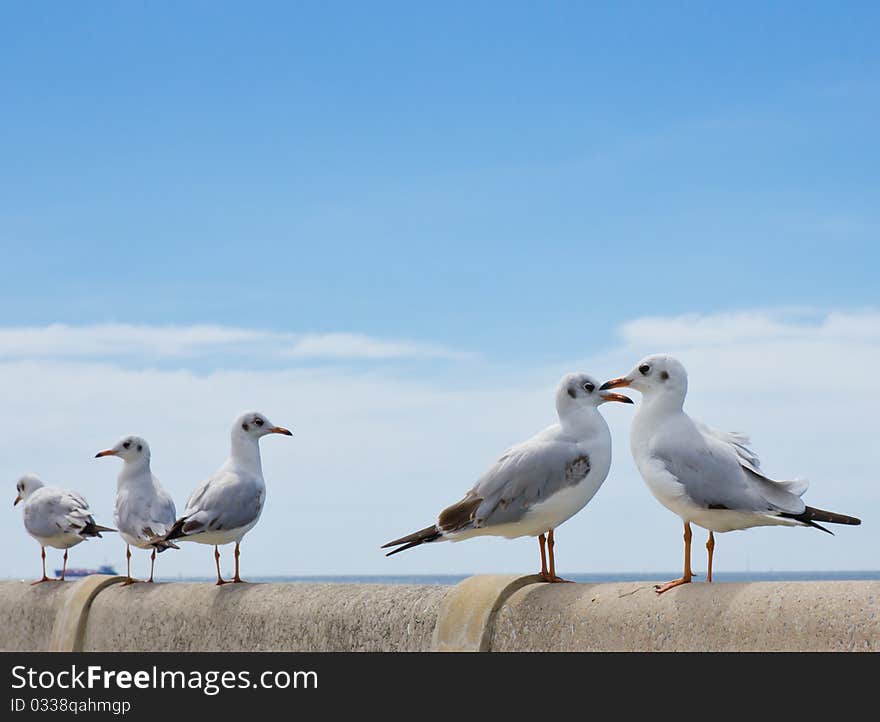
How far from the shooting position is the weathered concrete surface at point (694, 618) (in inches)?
225

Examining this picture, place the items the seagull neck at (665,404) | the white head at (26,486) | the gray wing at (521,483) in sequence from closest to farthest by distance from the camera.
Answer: the seagull neck at (665,404)
the gray wing at (521,483)
the white head at (26,486)

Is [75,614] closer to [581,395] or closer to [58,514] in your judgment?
[58,514]

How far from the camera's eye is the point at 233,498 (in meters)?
9.84

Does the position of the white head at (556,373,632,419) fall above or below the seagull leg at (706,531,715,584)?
above

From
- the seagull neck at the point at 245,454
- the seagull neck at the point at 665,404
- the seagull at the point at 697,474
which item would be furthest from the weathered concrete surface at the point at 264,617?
the seagull neck at the point at 665,404

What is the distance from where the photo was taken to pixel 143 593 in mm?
10258

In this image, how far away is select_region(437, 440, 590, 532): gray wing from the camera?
7.40m

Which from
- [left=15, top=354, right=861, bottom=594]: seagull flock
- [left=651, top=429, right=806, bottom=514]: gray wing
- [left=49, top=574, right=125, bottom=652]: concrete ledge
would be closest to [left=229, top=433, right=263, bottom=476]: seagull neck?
[left=15, top=354, right=861, bottom=594]: seagull flock

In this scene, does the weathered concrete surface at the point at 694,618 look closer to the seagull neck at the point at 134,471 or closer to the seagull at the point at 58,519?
the seagull neck at the point at 134,471

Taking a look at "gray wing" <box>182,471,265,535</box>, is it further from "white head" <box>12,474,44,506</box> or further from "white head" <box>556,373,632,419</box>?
"white head" <box>12,474,44,506</box>

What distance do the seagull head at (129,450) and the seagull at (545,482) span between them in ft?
17.5

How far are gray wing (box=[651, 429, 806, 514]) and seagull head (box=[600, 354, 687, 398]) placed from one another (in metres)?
0.32
